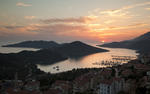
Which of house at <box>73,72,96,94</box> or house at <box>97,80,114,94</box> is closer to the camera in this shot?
house at <box>97,80,114,94</box>

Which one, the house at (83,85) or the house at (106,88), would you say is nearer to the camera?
the house at (106,88)

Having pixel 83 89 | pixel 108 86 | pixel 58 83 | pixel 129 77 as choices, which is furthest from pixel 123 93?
pixel 58 83

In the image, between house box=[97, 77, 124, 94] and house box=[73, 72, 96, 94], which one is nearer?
house box=[97, 77, 124, 94]

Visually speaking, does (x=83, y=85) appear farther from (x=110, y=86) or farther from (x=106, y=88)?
(x=110, y=86)

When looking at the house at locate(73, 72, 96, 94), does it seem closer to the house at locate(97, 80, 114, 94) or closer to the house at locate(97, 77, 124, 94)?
the house at locate(97, 77, 124, 94)

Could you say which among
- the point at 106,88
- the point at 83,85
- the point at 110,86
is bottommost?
the point at 83,85

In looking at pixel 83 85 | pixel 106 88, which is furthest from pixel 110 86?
pixel 83 85

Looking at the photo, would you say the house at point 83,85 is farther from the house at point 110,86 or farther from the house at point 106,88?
the house at point 106,88

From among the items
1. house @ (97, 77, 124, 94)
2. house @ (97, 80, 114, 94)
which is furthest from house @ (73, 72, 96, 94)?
house @ (97, 80, 114, 94)

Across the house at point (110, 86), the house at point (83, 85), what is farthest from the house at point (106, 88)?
the house at point (83, 85)

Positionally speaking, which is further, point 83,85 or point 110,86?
point 83,85

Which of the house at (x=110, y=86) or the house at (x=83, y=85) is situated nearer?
the house at (x=110, y=86)
